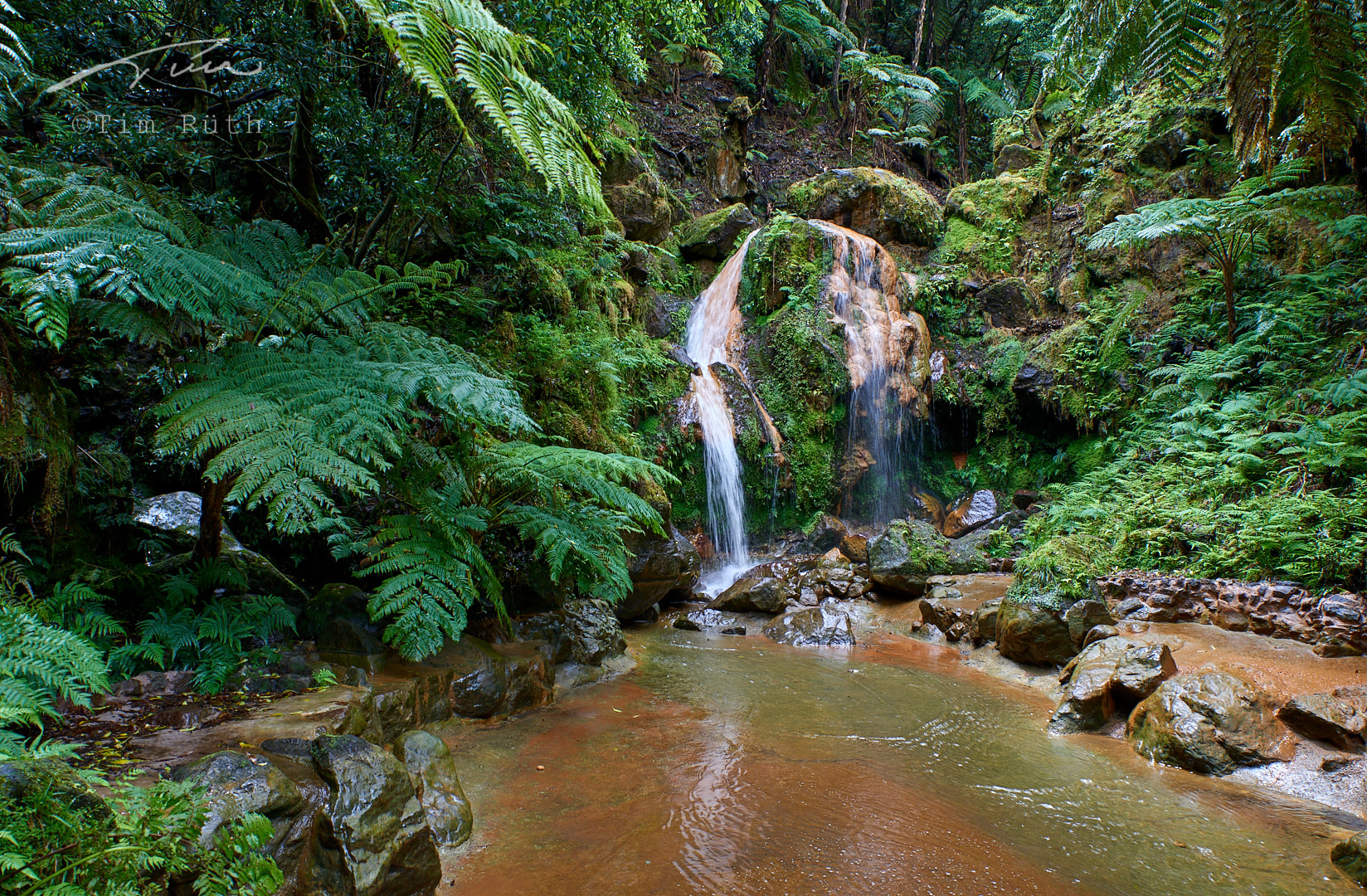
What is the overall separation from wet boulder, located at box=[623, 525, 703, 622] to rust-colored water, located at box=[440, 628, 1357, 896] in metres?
1.97

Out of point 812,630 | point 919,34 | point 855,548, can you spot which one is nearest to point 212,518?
point 812,630

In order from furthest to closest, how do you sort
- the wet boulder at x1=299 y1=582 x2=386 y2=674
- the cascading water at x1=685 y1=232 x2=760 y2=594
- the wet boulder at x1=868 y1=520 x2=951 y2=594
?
the cascading water at x1=685 y1=232 x2=760 y2=594
the wet boulder at x1=868 y1=520 x2=951 y2=594
the wet boulder at x1=299 y1=582 x2=386 y2=674

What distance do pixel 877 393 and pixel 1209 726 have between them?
772cm

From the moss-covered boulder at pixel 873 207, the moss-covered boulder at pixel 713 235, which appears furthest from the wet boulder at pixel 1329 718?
the moss-covered boulder at pixel 873 207

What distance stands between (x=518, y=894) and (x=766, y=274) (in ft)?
35.4

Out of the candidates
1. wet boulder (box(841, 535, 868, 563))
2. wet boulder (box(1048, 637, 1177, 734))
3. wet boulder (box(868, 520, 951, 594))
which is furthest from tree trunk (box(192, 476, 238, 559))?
wet boulder (box(841, 535, 868, 563))

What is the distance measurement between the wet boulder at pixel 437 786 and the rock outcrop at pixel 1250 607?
5.41 meters

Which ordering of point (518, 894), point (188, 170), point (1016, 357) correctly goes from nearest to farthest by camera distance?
point (518, 894) → point (188, 170) → point (1016, 357)

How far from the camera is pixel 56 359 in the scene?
8.05ft

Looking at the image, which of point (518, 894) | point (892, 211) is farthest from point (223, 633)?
point (892, 211)

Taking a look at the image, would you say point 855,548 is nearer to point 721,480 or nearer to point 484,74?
point 721,480

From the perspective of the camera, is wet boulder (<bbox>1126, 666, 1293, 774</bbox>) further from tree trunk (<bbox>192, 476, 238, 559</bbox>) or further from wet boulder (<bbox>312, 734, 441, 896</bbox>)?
tree trunk (<bbox>192, 476, 238, 559</bbox>)

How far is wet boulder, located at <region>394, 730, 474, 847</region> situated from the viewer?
7.71 ft

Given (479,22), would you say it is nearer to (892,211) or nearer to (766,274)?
(766,274)
